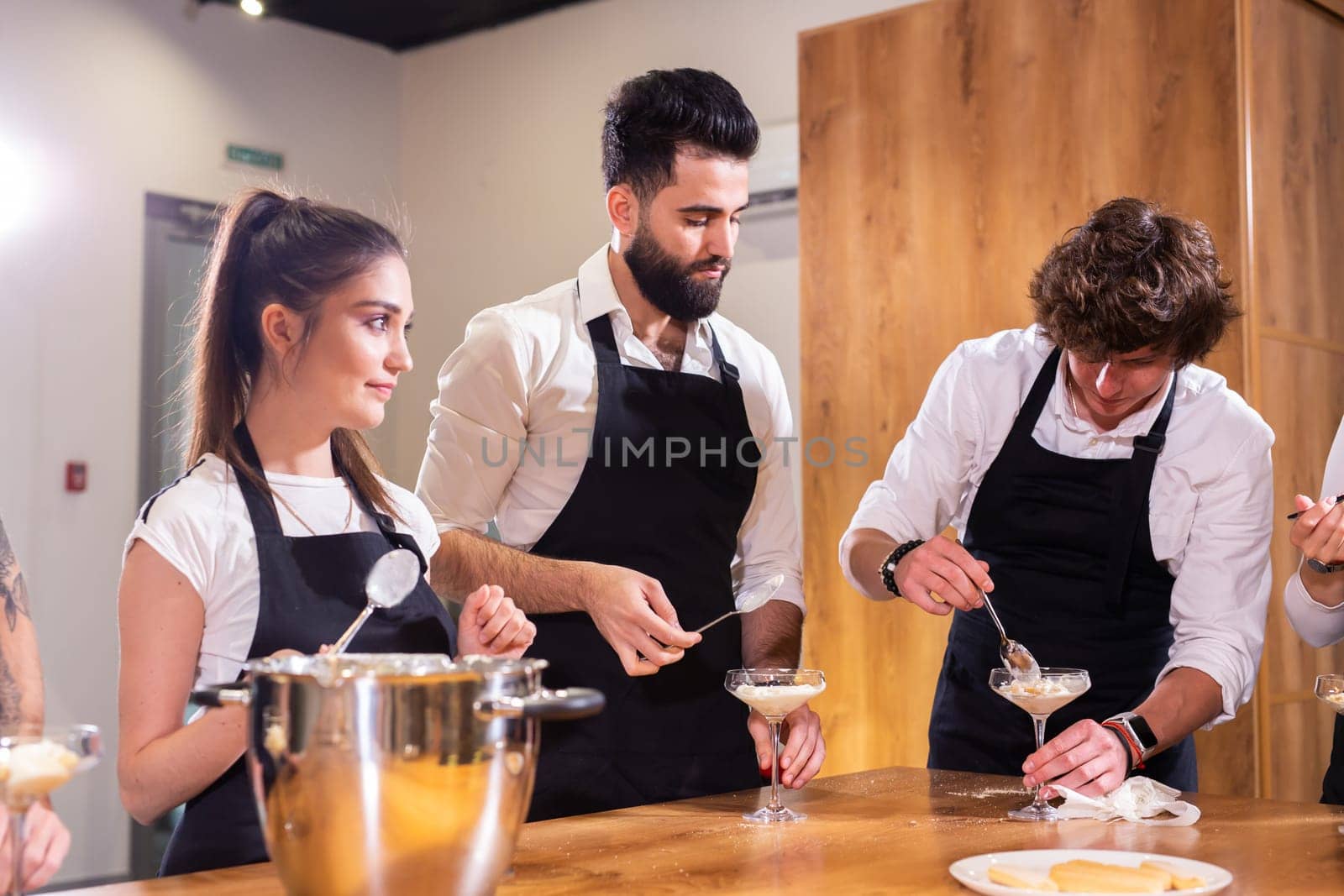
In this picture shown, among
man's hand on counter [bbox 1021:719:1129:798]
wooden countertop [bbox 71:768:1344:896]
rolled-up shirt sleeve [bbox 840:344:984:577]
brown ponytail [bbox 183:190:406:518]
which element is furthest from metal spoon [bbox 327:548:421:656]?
rolled-up shirt sleeve [bbox 840:344:984:577]

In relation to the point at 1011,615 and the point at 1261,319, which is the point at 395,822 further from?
the point at 1261,319

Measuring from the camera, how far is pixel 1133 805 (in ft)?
5.70

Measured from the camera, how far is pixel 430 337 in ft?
19.4

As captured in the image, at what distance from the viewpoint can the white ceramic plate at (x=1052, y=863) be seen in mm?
1301

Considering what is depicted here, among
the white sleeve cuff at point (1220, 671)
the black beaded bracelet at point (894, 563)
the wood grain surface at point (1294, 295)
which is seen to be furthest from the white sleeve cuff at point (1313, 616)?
the wood grain surface at point (1294, 295)

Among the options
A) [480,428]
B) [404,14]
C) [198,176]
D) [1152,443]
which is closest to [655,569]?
[480,428]

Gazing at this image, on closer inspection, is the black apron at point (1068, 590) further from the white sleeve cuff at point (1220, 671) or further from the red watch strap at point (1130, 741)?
the red watch strap at point (1130, 741)

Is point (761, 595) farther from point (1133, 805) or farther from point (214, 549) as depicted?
point (214, 549)

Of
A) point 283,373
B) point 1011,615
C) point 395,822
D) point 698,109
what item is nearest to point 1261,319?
point 1011,615

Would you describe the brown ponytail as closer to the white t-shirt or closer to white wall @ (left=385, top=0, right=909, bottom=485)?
the white t-shirt

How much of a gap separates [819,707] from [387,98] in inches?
143

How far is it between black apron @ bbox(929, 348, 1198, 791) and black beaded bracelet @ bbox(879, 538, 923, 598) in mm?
275

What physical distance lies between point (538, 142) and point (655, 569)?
3.53 meters

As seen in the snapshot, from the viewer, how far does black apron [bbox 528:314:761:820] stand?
224cm
